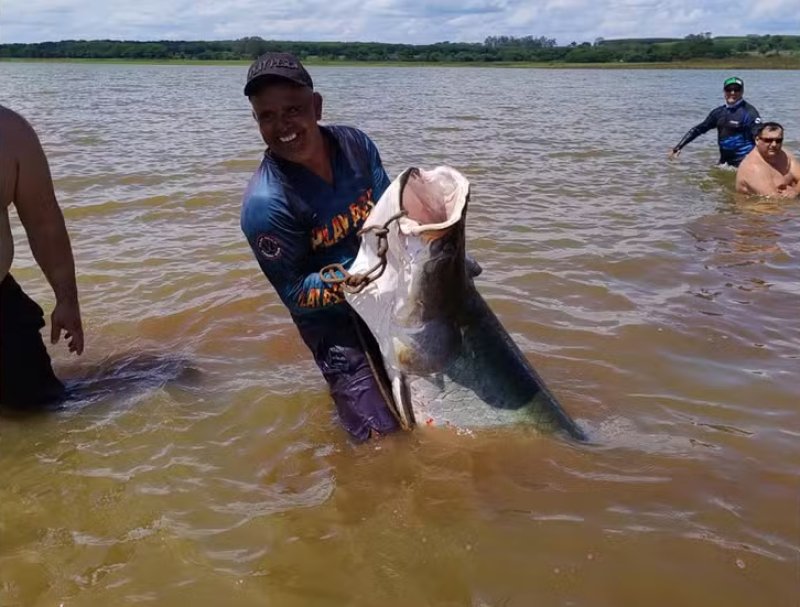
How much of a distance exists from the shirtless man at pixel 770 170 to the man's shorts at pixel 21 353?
972cm

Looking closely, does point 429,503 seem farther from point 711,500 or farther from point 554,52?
point 554,52

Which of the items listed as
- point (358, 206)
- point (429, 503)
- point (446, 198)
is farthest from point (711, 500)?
point (358, 206)

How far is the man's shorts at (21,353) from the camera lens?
410cm

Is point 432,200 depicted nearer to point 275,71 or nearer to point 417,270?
point 417,270

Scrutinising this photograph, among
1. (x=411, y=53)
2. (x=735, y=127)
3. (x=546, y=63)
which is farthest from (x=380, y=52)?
(x=735, y=127)

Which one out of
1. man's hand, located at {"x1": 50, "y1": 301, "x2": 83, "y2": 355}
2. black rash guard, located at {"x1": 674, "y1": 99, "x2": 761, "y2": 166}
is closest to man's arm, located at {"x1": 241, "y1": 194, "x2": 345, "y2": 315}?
man's hand, located at {"x1": 50, "y1": 301, "x2": 83, "y2": 355}

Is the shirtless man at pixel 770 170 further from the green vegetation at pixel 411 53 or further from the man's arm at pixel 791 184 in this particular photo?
the green vegetation at pixel 411 53

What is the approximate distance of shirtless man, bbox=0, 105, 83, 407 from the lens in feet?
12.2

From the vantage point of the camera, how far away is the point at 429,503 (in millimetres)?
3410

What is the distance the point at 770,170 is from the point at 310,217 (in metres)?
9.33

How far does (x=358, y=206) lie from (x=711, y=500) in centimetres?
210

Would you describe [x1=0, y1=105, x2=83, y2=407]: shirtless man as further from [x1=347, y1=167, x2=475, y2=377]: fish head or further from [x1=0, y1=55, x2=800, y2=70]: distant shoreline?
[x1=0, y1=55, x2=800, y2=70]: distant shoreline

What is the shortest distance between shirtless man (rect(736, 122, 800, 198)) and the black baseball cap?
918 centimetres

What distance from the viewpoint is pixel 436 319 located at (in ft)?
10.6
